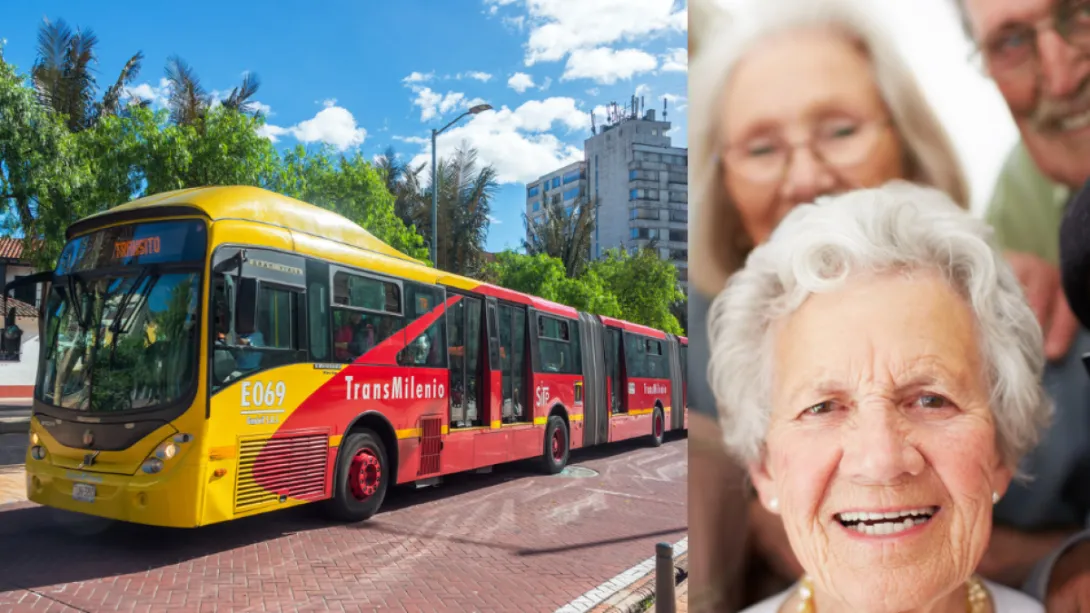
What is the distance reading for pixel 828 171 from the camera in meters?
2.23

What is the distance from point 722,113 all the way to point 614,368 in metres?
15.5

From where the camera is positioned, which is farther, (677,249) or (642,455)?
(677,249)

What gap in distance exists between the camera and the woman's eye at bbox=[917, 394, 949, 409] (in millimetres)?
2062

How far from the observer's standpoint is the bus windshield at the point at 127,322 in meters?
7.28

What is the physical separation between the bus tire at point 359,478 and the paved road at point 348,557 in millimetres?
188

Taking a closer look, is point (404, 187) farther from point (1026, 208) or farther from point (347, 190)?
point (1026, 208)

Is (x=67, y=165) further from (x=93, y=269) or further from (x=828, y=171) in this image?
(x=828, y=171)

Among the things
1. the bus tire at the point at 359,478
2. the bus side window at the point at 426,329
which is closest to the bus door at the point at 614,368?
the bus side window at the point at 426,329

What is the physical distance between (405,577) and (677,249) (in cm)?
7582

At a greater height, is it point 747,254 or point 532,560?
point 747,254

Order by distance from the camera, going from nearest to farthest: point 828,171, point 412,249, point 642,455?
point 828,171 < point 642,455 < point 412,249

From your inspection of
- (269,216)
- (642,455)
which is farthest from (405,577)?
(642,455)

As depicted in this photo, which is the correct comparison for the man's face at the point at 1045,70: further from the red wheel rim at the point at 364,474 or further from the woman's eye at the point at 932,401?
the red wheel rim at the point at 364,474

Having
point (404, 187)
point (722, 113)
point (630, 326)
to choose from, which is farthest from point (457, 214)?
point (722, 113)
